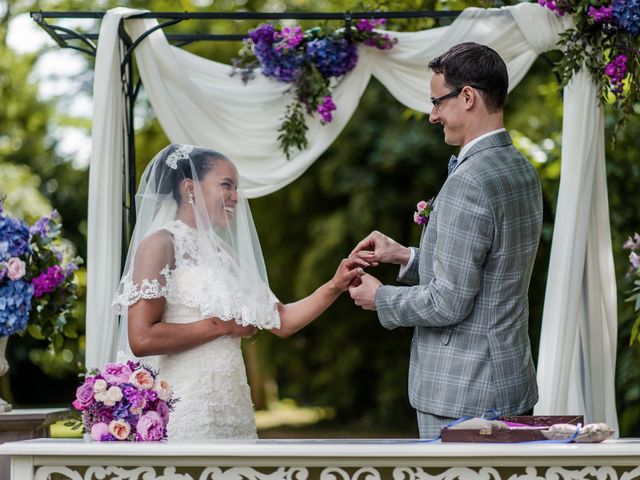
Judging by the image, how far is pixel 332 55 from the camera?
5.06 metres

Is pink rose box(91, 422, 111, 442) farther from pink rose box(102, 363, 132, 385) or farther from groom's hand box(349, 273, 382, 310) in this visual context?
groom's hand box(349, 273, 382, 310)

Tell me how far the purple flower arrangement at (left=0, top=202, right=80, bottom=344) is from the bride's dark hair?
3.30 ft

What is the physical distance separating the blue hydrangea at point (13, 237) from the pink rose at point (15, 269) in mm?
40

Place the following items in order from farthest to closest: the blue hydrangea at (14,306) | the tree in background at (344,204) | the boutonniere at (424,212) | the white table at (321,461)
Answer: the tree in background at (344,204), the blue hydrangea at (14,306), the boutonniere at (424,212), the white table at (321,461)

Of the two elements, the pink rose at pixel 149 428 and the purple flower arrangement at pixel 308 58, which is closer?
the pink rose at pixel 149 428

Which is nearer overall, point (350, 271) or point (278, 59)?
point (350, 271)

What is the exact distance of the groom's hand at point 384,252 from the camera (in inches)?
140

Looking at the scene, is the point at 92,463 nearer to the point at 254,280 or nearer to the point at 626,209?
the point at 254,280

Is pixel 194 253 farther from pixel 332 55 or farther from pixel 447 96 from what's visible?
pixel 332 55

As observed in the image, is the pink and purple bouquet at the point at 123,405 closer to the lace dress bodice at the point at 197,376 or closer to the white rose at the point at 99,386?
the white rose at the point at 99,386

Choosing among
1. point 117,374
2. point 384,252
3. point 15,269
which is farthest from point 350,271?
point 15,269

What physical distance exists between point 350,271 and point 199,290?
56 centimetres

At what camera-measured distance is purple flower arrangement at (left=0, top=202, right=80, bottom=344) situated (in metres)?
4.38

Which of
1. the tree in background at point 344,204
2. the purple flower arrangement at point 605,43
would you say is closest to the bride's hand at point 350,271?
the purple flower arrangement at point 605,43
